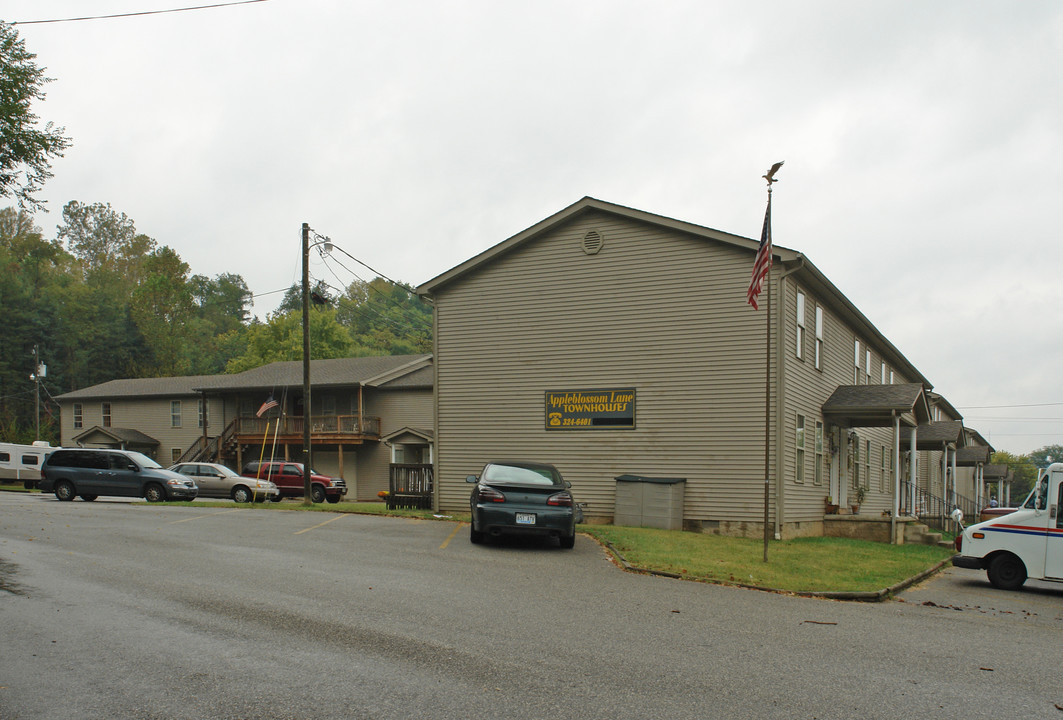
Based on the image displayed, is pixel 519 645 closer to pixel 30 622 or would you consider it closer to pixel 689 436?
pixel 30 622

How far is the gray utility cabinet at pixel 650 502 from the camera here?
782 inches

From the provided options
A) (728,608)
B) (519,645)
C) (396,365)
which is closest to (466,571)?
(728,608)

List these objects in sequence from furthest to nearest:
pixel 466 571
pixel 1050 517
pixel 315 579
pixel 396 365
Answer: pixel 396 365
pixel 1050 517
pixel 466 571
pixel 315 579

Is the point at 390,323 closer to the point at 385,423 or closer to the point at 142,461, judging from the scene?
the point at 385,423

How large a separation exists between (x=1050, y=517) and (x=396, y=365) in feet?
110

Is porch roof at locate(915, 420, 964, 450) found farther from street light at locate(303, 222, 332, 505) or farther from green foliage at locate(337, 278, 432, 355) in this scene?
green foliage at locate(337, 278, 432, 355)

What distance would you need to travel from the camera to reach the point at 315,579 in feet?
35.6

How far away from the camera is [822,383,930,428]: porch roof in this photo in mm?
22087

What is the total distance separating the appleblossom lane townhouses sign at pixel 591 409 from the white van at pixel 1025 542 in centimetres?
848

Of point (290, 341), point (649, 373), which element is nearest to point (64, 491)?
point (649, 373)

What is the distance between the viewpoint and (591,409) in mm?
21688

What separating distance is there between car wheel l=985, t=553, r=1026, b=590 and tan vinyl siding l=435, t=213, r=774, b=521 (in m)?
5.77

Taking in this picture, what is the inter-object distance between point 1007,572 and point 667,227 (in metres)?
10.6

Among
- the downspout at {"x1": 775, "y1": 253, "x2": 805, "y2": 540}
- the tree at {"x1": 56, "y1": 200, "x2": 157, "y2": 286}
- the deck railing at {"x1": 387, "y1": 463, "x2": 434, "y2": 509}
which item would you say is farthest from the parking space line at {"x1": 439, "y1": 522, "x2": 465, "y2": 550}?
the tree at {"x1": 56, "y1": 200, "x2": 157, "y2": 286}
